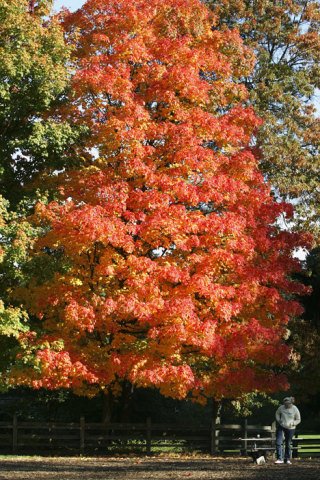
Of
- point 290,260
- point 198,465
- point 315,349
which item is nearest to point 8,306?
point 198,465

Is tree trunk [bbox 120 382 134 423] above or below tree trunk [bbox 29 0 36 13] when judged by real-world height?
below

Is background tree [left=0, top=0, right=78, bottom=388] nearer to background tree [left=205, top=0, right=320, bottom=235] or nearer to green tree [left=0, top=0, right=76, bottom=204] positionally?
green tree [left=0, top=0, right=76, bottom=204]

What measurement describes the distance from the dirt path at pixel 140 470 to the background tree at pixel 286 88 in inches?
441

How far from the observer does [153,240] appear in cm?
2188

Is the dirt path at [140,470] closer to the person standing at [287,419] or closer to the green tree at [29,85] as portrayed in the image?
the person standing at [287,419]

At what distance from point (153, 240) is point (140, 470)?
6560mm

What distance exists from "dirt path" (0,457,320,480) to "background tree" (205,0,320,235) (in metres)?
11.2

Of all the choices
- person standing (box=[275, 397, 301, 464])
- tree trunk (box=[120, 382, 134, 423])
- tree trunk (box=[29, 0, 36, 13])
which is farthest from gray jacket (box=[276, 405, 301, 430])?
tree trunk (box=[29, 0, 36, 13])

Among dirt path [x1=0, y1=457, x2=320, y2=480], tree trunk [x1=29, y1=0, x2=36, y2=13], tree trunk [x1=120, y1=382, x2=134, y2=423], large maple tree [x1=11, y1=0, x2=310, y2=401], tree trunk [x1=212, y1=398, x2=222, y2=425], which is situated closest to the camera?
dirt path [x1=0, y1=457, x2=320, y2=480]

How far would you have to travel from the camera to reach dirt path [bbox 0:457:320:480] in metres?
15.5

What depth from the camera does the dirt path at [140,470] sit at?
1551cm

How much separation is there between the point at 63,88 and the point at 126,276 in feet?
19.2

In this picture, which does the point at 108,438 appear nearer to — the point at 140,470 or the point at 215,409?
the point at 215,409

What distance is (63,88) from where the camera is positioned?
74.9 ft
